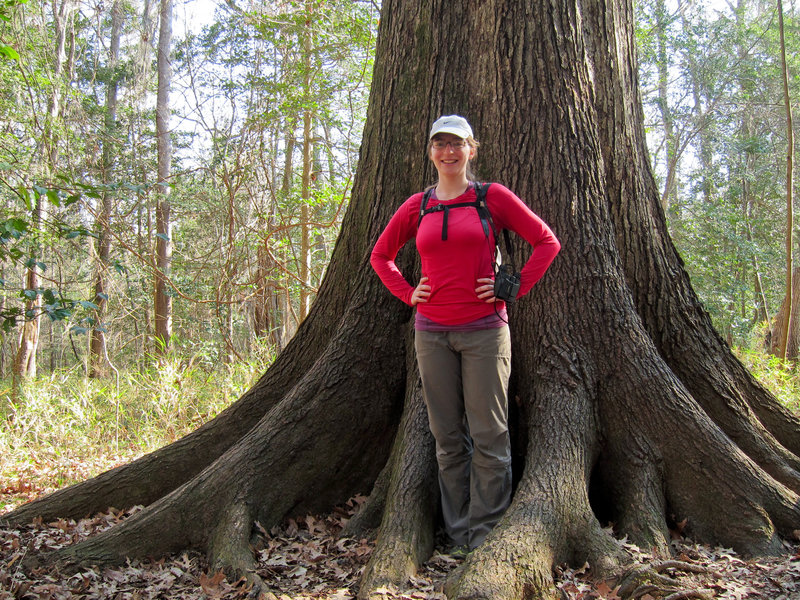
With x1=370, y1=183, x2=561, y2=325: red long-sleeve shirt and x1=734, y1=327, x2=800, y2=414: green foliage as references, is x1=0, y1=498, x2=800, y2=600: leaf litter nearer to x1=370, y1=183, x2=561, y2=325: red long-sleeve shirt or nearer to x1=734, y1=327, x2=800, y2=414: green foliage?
x1=370, y1=183, x2=561, y2=325: red long-sleeve shirt

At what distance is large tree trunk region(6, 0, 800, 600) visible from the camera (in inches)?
123

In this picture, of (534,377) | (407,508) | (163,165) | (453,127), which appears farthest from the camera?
(163,165)

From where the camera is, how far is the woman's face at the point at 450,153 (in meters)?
2.84

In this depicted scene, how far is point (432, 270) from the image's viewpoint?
2.92 meters

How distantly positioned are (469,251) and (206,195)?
13.3 metres

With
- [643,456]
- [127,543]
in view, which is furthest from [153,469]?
[643,456]

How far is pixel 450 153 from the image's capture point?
2.84 meters

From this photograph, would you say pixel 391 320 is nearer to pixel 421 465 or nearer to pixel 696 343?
pixel 421 465

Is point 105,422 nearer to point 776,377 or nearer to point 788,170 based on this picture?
point 776,377

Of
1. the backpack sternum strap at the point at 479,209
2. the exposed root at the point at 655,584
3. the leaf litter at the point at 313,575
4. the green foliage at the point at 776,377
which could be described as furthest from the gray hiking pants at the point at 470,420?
the green foliage at the point at 776,377

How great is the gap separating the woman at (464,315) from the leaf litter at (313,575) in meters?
0.46

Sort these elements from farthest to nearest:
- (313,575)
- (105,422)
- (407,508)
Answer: (105,422)
(407,508)
(313,575)

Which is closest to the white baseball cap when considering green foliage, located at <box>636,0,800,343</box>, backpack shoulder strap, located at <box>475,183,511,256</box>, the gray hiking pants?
backpack shoulder strap, located at <box>475,183,511,256</box>

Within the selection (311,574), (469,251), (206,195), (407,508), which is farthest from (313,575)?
(206,195)
